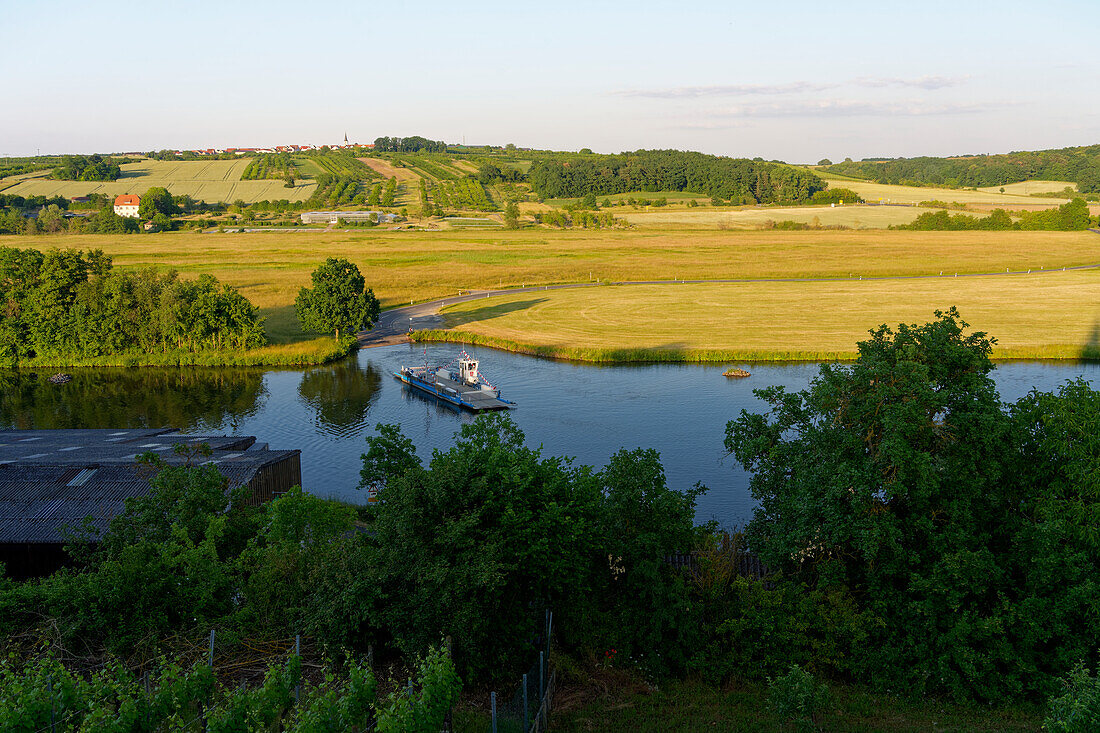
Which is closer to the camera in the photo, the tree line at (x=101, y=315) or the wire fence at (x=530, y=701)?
the wire fence at (x=530, y=701)

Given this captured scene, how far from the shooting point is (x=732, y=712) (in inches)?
829

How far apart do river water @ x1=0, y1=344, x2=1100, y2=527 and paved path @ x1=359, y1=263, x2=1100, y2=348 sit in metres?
8.18

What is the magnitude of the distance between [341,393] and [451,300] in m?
40.6

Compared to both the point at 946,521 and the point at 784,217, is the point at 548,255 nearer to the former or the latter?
the point at 784,217

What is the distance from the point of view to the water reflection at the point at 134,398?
56.6 meters

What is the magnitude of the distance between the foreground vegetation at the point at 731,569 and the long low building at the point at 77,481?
567 cm

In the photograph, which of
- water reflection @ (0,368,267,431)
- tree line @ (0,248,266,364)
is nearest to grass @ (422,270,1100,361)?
tree line @ (0,248,266,364)

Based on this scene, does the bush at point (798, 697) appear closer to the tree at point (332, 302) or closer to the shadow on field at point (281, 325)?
the tree at point (332, 302)

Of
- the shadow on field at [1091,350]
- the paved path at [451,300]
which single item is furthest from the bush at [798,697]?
the paved path at [451,300]

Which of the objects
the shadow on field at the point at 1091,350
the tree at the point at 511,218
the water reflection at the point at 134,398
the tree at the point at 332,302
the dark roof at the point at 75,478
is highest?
the tree at the point at 511,218

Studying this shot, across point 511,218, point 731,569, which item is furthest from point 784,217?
point 731,569

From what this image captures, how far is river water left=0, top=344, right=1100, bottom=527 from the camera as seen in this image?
154ft

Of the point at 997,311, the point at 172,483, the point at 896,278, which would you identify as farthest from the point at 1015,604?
the point at 896,278

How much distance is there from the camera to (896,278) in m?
115
